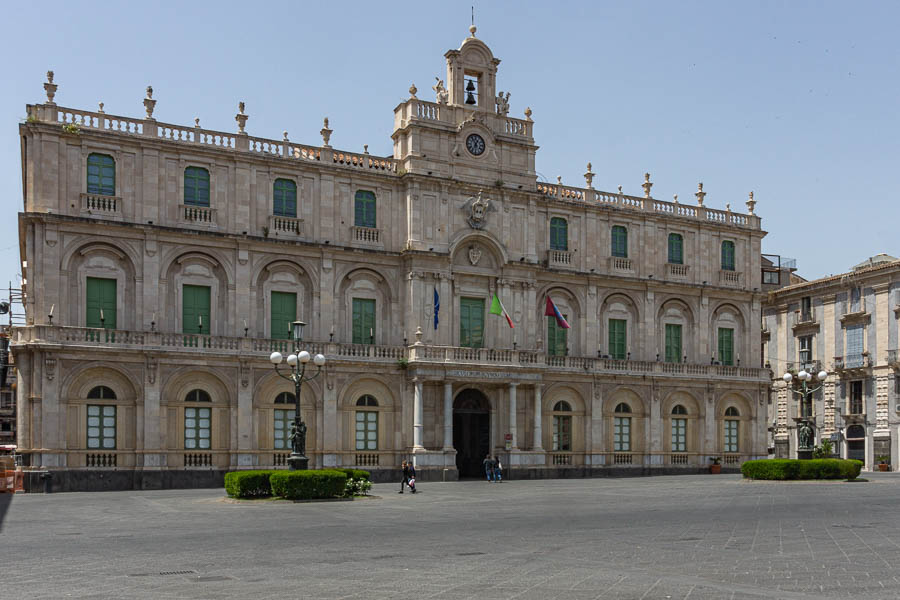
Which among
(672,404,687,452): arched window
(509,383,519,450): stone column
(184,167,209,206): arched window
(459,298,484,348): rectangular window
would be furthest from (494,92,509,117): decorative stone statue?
(672,404,687,452): arched window

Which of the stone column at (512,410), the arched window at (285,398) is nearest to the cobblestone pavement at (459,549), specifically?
the arched window at (285,398)

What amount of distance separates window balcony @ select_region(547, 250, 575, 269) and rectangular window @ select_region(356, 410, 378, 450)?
43.4 ft

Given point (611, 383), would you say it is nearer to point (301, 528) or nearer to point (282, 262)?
point (282, 262)

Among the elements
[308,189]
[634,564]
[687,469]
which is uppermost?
[308,189]

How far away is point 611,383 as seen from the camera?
180 feet

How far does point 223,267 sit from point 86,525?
2332cm

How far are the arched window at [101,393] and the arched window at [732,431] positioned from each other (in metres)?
35.3

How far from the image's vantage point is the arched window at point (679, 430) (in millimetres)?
56938

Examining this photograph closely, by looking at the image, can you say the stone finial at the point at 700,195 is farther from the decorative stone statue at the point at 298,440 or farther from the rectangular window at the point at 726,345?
the decorative stone statue at the point at 298,440

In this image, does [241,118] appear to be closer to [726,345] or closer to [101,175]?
[101,175]

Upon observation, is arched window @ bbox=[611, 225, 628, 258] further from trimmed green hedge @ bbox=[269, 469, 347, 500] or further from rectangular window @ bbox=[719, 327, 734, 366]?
trimmed green hedge @ bbox=[269, 469, 347, 500]

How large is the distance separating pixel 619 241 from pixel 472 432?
1440cm

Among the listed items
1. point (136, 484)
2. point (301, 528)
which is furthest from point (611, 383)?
point (301, 528)

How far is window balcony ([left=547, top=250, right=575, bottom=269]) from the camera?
53781mm
